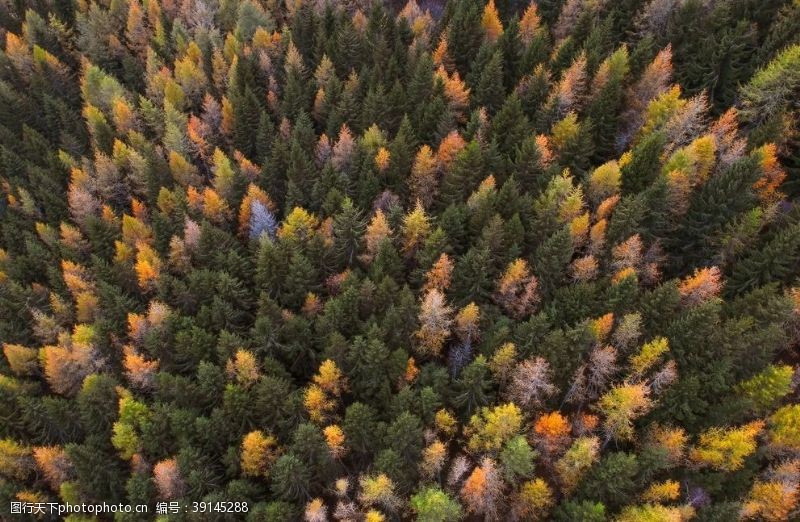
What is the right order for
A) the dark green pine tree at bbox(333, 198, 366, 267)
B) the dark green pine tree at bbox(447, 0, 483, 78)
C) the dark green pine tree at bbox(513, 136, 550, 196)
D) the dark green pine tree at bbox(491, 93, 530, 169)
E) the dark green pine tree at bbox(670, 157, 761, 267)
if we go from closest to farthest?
1. the dark green pine tree at bbox(670, 157, 761, 267)
2. the dark green pine tree at bbox(333, 198, 366, 267)
3. the dark green pine tree at bbox(513, 136, 550, 196)
4. the dark green pine tree at bbox(491, 93, 530, 169)
5. the dark green pine tree at bbox(447, 0, 483, 78)

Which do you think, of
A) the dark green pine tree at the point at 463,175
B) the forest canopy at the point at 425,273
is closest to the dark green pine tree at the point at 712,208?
the forest canopy at the point at 425,273

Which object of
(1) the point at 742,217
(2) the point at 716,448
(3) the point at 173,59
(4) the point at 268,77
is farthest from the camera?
(3) the point at 173,59

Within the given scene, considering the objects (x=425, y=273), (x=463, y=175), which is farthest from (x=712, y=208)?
(x=425, y=273)

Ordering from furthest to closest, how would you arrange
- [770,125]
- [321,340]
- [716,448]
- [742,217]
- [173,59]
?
1. [173,59]
2. [770,125]
3. [742,217]
4. [321,340]
5. [716,448]

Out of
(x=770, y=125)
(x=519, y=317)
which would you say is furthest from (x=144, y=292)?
(x=770, y=125)

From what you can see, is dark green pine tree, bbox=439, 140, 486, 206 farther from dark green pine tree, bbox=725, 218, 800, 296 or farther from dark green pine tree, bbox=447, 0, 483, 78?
dark green pine tree, bbox=725, 218, 800, 296

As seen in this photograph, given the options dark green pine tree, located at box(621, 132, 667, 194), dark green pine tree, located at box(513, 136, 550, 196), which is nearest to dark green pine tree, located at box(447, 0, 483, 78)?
dark green pine tree, located at box(513, 136, 550, 196)

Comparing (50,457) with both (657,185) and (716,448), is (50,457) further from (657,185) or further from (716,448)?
(657,185)

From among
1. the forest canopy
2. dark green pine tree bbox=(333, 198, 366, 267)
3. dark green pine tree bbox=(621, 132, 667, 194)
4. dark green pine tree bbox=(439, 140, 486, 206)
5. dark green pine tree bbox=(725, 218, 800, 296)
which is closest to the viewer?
the forest canopy
